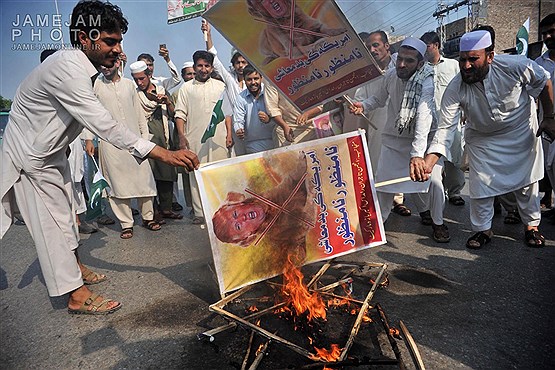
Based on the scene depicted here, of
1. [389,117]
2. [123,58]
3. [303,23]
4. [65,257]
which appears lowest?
[65,257]

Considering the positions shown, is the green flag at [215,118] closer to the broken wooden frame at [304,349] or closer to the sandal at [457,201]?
the broken wooden frame at [304,349]

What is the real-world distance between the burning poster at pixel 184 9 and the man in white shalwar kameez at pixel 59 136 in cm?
257

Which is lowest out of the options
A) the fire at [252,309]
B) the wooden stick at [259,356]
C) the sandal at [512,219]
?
the sandal at [512,219]

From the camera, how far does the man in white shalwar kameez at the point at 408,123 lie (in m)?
4.22

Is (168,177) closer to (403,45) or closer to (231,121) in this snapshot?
(231,121)

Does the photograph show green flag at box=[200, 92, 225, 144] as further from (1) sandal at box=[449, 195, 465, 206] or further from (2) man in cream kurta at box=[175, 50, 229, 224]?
(1) sandal at box=[449, 195, 465, 206]

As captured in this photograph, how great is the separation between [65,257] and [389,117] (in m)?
3.74

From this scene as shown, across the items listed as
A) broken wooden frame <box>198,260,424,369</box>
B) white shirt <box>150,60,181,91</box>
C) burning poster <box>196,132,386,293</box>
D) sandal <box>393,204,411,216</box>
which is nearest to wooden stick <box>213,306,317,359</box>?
broken wooden frame <box>198,260,424,369</box>

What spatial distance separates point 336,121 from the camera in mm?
5289

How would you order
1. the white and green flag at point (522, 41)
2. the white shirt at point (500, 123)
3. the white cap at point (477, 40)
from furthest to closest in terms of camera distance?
the white and green flag at point (522, 41) → the white shirt at point (500, 123) → the white cap at point (477, 40)

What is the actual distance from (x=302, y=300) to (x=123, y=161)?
3.81 metres

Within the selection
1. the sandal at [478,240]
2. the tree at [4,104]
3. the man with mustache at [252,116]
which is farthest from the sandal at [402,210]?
the tree at [4,104]

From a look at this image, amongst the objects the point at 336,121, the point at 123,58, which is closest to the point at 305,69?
the point at 336,121

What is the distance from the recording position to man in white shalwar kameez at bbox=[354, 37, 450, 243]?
422 centimetres
